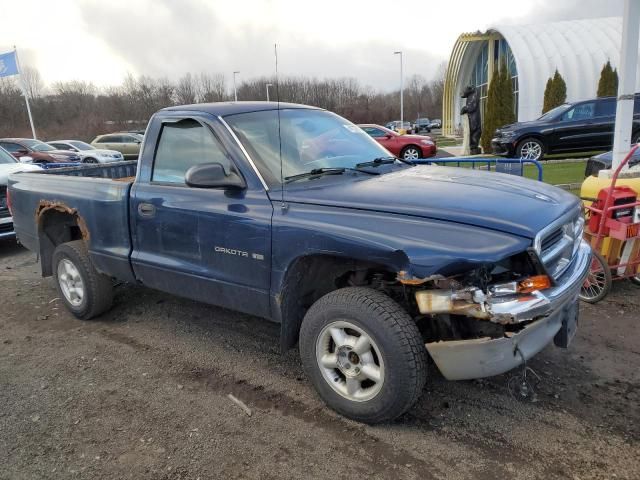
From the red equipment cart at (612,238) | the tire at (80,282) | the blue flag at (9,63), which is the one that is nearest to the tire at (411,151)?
the red equipment cart at (612,238)

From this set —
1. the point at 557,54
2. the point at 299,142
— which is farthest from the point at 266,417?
the point at 557,54

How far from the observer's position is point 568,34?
29781mm

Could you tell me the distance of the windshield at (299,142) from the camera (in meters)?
3.42

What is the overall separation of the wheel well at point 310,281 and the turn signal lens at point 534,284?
0.74 meters

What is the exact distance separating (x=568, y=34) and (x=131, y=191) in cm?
3259

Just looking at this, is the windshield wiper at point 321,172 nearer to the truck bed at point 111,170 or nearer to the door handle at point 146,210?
the door handle at point 146,210

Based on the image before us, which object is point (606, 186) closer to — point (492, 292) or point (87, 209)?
point (492, 292)

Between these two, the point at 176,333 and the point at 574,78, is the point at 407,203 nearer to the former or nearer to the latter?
the point at 176,333

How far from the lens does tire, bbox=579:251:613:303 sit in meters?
4.40

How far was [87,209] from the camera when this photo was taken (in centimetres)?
438

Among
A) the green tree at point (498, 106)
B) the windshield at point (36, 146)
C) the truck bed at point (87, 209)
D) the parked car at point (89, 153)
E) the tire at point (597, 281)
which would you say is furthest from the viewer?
the parked car at point (89, 153)

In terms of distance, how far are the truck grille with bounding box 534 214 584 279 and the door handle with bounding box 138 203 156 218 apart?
2.68 meters

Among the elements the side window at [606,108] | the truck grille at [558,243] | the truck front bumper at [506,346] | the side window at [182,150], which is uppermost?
the side window at [606,108]

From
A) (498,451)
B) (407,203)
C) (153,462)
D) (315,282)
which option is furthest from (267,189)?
(498,451)
